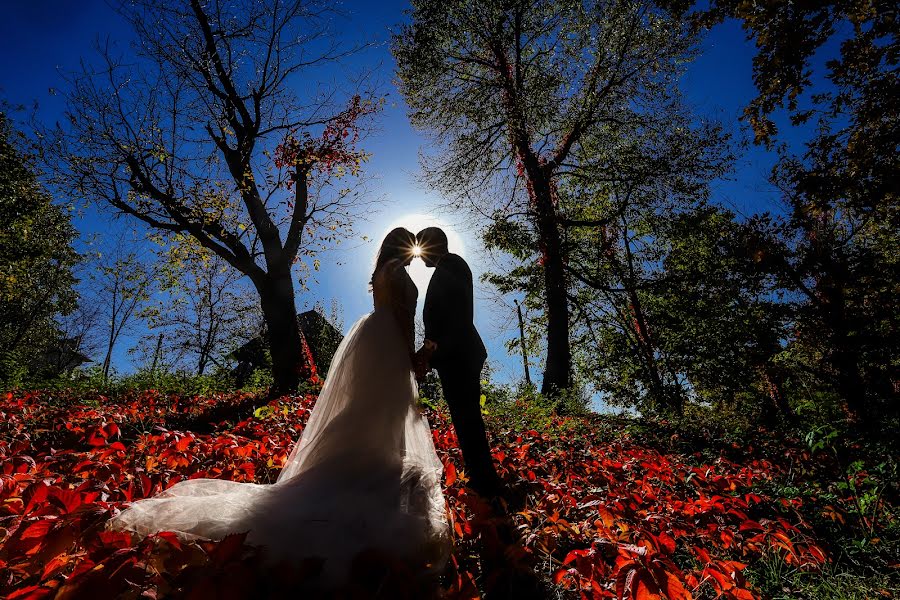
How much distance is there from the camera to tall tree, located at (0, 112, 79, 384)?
523 inches

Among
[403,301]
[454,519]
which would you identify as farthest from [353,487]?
[403,301]

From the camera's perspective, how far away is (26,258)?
49.1 ft

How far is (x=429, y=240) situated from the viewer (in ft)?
12.0

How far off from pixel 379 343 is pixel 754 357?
1548 cm

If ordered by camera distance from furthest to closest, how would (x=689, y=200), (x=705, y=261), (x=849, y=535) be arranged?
1. (x=705, y=261)
2. (x=689, y=200)
3. (x=849, y=535)

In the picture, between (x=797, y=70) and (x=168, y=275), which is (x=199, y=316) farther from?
(x=797, y=70)

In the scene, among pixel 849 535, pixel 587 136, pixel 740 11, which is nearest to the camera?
pixel 849 535

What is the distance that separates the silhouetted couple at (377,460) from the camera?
1.84 m

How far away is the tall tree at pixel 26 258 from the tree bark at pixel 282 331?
637 cm

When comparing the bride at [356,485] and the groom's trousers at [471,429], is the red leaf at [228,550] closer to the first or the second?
the bride at [356,485]

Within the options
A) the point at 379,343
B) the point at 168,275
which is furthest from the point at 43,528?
the point at 168,275

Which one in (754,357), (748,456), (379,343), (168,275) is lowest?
(748,456)

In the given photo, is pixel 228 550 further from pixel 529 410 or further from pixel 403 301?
pixel 529 410

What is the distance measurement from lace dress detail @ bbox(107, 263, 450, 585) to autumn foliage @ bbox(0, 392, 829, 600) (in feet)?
0.50
